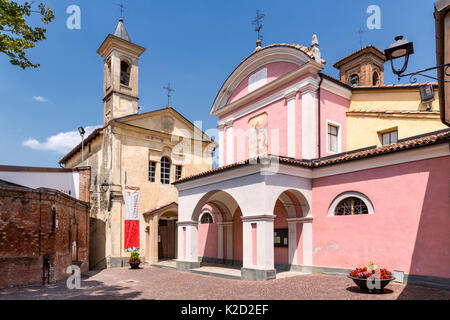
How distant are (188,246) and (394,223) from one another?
858 cm

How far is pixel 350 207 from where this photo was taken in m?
12.1

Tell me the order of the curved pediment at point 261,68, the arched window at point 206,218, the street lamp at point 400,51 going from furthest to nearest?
1. the arched window at point 206,218
2. the curved pediment at point 261,68
3. the street lamp at point 400,51

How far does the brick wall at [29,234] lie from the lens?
442 inches

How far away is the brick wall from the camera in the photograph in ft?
36.8

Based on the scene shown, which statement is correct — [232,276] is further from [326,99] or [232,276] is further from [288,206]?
[326,99]

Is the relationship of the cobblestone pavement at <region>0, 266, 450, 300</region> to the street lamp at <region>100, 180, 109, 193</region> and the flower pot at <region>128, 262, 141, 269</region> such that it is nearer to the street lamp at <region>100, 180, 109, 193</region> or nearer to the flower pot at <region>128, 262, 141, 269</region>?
the flower pot at <region>128, 262, 141, 269</region>

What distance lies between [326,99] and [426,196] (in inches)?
252

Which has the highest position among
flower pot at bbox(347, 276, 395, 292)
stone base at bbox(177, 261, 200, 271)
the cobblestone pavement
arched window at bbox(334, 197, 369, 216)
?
arched window at bbox(334, 197, 369, 216)

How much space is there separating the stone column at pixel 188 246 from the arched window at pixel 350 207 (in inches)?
248

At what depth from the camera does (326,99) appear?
1509 cm

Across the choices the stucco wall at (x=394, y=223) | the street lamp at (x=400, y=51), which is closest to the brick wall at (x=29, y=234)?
the stucco wall at (x=394, y=223)

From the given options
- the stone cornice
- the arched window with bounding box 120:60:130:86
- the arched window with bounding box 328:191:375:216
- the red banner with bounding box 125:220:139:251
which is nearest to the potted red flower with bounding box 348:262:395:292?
the arched window with bounding box 328:191:375:216

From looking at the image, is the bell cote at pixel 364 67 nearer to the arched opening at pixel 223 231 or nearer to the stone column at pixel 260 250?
the arched opening at pixel 223 231
